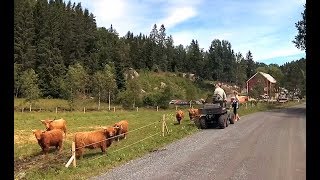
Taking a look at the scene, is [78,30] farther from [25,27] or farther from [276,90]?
[276,90]

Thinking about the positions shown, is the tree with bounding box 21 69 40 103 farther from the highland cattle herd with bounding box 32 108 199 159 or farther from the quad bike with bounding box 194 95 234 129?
the highland cattle herd with bounding box 32 108 199 159

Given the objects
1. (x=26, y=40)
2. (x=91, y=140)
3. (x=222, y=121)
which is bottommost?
(x=91, y=140)

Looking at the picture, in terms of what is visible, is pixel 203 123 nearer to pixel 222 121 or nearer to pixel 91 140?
pixel 222 121

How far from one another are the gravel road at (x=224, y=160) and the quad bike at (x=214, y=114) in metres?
2.72

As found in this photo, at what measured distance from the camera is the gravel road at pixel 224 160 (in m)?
9.69

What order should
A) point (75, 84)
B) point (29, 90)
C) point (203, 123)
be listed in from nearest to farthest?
point (203, 123) < point (29, 90) < point (75, 84)

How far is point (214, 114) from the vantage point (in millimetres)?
19625

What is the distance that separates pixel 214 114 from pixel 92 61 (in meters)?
75.4

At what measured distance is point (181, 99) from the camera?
70750 mm

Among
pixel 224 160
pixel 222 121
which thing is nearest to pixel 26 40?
pixel 222 121

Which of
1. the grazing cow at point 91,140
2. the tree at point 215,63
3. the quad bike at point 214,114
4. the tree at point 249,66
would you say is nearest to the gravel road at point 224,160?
the grazing cow at point 91,140

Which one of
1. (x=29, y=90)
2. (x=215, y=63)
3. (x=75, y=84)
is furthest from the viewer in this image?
(x=215, y=63)
